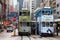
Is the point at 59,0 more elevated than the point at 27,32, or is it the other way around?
the point at 59,0

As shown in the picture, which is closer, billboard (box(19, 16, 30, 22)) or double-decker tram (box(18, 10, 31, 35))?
billboard (box(19, 16, 30, 22))

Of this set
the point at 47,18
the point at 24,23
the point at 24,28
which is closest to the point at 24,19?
the point at 24,23

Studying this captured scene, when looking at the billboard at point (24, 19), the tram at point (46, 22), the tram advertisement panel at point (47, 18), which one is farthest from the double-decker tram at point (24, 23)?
the tram advertisement panel at point (47, 18)

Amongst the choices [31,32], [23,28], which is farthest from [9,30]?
[23,28]

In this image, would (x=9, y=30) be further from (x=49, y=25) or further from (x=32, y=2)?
(x=32, y=2)

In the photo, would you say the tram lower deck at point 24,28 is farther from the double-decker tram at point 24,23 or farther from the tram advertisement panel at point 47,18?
the tram advertisement panel at point 47,18

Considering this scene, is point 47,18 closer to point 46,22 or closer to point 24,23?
point 46,22

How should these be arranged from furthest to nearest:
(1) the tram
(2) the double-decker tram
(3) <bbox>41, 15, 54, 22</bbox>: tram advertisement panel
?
(2) the double-decker tram, (3) <bbox>41, 15, 54, 22</bbox>: tram advertisement panel, (1) the tram

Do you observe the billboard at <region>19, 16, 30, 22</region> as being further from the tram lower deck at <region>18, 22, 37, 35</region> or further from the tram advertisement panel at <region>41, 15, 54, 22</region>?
the tram advertisement panel at <region>41, 15, 54, 22</region>

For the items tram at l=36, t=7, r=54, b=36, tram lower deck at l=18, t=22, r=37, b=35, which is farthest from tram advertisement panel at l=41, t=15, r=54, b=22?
tram lower deck at l=18, t=22, r=37, b=35

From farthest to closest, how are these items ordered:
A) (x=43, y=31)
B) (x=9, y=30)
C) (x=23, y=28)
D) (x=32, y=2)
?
(x=32, y=2), (x=9, y=30), (x=23, y=28), (x=43, y=31)

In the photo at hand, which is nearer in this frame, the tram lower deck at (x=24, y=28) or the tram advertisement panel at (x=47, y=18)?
the tram advertisement panel at (x=47, y=18)

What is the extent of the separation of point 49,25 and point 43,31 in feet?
4.80

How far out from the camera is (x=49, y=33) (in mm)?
33938
